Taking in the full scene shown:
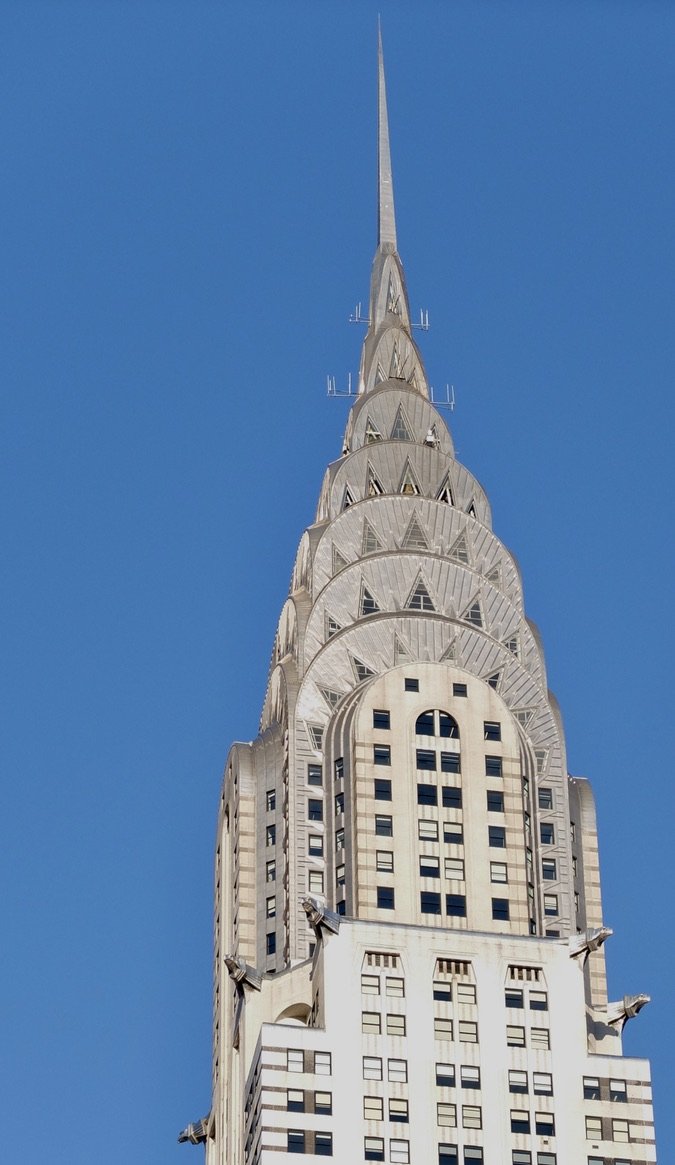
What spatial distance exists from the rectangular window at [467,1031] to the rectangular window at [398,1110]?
6.01 meters

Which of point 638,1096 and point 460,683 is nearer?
point 638,1096

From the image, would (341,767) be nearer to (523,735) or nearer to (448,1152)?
(523,735)

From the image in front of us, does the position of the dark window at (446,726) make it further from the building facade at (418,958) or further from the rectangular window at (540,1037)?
the rectangular window at (540,1037)

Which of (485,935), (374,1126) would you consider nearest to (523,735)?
(485,935)

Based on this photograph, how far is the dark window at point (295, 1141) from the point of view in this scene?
574ft

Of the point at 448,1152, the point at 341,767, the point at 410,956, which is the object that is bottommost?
the point at 448,1152

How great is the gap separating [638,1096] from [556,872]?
20.0 meters

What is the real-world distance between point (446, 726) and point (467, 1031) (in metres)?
22.8

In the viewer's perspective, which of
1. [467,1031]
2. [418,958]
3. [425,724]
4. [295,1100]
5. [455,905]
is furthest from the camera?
[425,724]

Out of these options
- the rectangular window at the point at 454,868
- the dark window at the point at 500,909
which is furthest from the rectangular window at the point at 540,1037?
the rectangular window at the point at 454,868

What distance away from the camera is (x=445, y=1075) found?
179m

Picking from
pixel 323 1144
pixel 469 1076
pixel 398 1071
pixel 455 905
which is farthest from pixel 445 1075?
pixel 455 905

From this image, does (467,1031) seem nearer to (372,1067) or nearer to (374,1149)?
(372,1067)

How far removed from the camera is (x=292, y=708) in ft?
655
